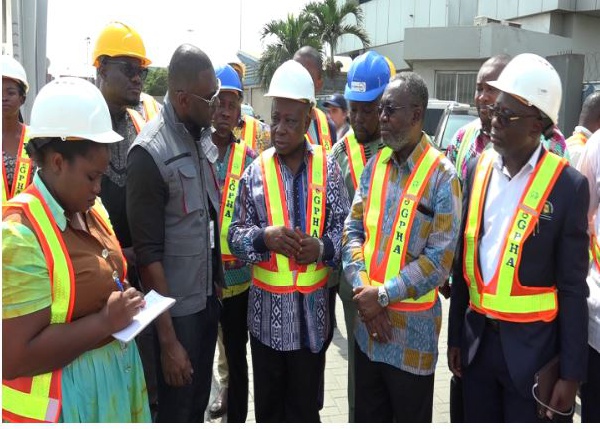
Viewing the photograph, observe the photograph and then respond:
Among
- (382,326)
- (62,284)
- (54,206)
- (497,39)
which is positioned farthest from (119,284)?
(497,39)

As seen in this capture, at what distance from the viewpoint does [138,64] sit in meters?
3.46

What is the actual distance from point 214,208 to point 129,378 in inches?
39.8

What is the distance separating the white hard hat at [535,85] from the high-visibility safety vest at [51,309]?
1.95m

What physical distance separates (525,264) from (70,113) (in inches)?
75.1

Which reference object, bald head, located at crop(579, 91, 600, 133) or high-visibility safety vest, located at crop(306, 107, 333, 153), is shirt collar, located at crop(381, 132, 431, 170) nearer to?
high-visibility safety vest, located at crop(306, 107, 333, 153)

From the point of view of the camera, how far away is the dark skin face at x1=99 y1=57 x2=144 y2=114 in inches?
133

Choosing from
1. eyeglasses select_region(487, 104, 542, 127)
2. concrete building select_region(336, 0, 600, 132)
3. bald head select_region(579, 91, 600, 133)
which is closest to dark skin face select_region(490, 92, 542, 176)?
eyeglasses select_region(487, 104, 542, 127)

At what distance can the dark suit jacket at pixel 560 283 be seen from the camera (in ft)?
7.59

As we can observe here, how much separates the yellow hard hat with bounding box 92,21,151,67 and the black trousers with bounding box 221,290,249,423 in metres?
1.72

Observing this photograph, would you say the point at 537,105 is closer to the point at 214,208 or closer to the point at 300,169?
the point at 300,169

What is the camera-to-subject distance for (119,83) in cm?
339

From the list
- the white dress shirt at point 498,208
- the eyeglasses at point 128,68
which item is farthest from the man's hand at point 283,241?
the eyeglasses at point 128,68

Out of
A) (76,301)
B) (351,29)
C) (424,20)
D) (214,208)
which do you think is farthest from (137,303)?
(424,20)

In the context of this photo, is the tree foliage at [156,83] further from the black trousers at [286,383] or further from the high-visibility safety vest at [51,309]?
the high-visibility safety vest at [51,309]
